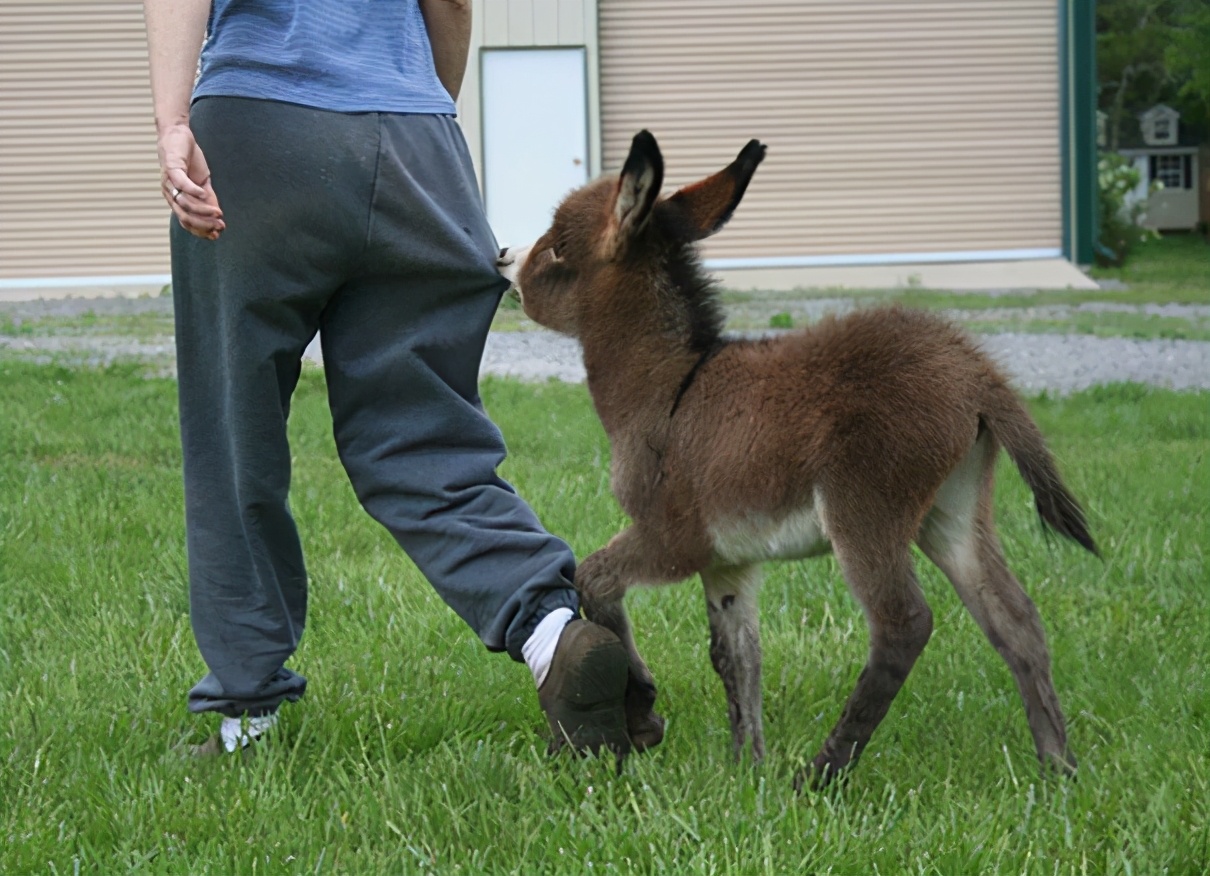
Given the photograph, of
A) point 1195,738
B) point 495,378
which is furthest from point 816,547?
point 495,378

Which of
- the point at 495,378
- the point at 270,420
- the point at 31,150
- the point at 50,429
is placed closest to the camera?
the point at 270,420

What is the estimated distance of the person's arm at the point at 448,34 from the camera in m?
3.16

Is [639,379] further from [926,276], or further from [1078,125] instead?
[1078,125]

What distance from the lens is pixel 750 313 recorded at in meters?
13.2

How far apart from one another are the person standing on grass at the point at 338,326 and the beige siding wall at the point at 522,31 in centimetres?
1268

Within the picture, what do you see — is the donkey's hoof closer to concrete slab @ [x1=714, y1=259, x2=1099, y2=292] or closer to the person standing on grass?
the person standing on grass

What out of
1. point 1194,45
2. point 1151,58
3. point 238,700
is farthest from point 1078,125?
point 1151,58

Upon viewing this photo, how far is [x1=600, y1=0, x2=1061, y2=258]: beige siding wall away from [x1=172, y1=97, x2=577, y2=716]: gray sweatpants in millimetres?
13345

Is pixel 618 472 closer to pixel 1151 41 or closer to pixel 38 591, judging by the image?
pixel 38 591

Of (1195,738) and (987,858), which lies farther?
(1195,738)

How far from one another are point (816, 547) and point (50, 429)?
524 centimetres

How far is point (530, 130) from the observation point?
1575 cm

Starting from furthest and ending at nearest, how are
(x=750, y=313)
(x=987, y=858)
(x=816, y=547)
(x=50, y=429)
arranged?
1. (x=750, y=313)
2. (x=50, y=429)
3. (x=816, y=547)
4. (x=987, y=858)

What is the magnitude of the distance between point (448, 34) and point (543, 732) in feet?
5.25
